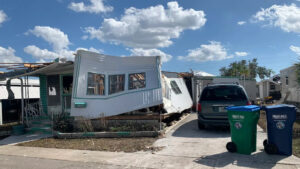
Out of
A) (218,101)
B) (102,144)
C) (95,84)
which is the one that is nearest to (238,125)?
(218,101)

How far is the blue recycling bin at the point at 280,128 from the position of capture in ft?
17.9

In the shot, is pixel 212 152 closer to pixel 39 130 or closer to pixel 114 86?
pixel 114 86

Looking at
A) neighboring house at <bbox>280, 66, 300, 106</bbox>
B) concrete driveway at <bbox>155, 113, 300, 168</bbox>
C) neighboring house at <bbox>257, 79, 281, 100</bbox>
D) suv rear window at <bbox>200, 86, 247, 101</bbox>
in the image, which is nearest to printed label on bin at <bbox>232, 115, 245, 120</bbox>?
concrete driveway at <bbox>155, 113, 300, 168</bbox>

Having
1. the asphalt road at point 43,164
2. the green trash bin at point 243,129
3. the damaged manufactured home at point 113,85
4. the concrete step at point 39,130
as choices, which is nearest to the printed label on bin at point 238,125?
the green trash bin at point 243,129

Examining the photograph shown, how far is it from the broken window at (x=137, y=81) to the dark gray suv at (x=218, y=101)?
2.66 metres

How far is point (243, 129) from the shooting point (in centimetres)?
574

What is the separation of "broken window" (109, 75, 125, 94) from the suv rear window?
3453 millimetres

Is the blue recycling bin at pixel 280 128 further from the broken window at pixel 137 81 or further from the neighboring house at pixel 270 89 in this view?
the neighboring house at pixel 270 89

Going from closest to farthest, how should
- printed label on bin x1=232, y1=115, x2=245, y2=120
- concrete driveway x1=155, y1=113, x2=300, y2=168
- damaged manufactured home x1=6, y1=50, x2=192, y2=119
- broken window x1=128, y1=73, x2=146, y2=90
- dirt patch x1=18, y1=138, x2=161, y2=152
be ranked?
concrete driveway x1=155, y1=113, x2=300, y2=168
printed label on bin x1=232, y1=115, x2=245, y2=120
dirt patch x1=18, y1=138, x2=161, y2=152
damaged manufactured home x1=6, y1=50, x2=192, y2=119
broken window x1=128, y1=73, x2=146, y2=90

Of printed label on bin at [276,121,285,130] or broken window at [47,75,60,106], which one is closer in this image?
printed label on bin at [276,121,285,130]

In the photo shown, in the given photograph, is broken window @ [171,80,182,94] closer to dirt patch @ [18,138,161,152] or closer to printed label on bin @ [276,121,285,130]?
dirt patch @ [18,138,161,152]

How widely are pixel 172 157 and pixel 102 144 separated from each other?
2.68 m

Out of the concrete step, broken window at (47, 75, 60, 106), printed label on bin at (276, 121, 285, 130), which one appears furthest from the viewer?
broken window at (47, 75, 60, 106)

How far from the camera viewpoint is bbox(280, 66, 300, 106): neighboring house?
15114mm
